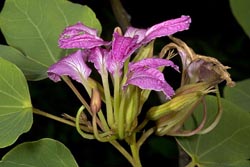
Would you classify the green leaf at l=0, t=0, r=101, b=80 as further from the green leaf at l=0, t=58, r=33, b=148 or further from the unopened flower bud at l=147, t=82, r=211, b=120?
the unopened flower bud at l=147, t=82, r=211, b=120

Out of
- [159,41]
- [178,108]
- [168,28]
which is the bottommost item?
[159,41]

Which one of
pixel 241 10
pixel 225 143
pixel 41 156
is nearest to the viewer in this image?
pixel 41 156

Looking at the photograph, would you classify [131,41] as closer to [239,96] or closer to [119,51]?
[119,51]

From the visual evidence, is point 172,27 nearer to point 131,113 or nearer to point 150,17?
point 131,113

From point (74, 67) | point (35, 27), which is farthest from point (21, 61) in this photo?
point (74, 67)

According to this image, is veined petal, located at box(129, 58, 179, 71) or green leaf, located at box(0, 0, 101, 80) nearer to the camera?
veined petal, located at box(129, 58, 179, 71)

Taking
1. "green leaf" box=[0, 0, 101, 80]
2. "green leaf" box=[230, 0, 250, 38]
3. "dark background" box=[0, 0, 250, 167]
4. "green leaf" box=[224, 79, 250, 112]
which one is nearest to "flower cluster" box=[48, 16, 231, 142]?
"green leaf" box=[0, 0, 101, 80]

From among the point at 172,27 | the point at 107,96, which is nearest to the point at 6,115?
the point at 107,96
